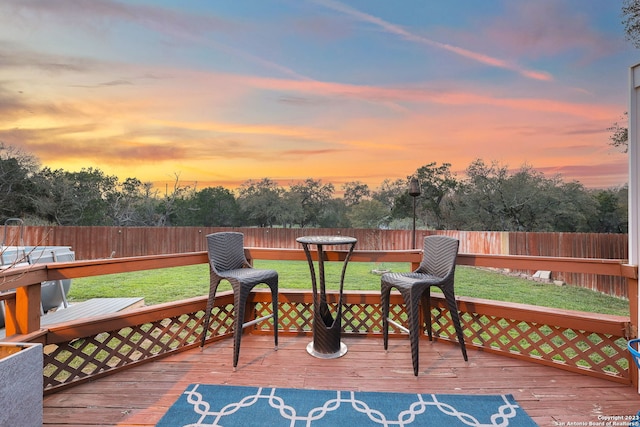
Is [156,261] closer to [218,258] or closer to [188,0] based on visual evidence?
[218,258]

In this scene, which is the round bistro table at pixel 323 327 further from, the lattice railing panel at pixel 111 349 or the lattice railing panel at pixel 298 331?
the lattice railing panel at pixel 111 349

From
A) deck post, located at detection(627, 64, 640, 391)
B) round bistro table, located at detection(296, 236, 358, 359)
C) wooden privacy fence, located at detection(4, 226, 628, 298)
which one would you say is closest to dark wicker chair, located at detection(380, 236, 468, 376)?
round bistro table, located at detection(296, 236, 358, 359)

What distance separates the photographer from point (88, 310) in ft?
12.2

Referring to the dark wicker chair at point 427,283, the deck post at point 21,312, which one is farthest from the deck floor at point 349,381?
the deck post at point 21,312

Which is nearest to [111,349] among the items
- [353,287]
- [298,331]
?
[298,331]

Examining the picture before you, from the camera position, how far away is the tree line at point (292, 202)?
12.0 m

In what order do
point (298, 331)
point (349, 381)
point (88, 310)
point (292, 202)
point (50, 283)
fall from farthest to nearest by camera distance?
point (292, 202)
point (88, 310)
point (50, 283)
point (298, 331)
point (349, 381)

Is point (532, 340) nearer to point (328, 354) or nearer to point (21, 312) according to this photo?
point (328, 354)

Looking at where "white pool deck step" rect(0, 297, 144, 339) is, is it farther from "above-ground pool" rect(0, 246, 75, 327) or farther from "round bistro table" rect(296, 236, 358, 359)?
"round bistro table" rect(296, 236, 358, 359)

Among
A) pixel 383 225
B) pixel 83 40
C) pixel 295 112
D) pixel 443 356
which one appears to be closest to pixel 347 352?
pixel 443 356

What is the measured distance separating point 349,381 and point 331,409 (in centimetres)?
37

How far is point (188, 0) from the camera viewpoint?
6.24 meters

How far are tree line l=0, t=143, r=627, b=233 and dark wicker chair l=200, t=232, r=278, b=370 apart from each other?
10.3m

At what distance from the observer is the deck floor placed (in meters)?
1.83
